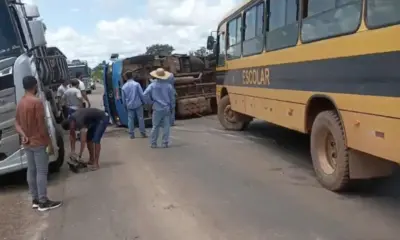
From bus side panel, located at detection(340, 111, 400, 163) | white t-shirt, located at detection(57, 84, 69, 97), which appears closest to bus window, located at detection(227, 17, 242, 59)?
white t-shirt, located at detection(57, 84, 69, 97)

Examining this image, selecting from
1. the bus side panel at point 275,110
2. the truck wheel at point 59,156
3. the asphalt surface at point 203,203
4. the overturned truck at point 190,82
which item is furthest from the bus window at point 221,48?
the truck wheel at point 59,156

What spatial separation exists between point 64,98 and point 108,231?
22.4ft

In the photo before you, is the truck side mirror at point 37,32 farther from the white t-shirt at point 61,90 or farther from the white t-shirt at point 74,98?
the white t-shirt at point 61,90

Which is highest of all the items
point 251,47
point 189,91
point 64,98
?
point 251,47

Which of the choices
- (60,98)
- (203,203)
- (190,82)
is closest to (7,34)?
(203,203)

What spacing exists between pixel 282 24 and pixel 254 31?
6.33 ft

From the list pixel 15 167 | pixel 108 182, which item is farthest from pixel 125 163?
pixel 15 167

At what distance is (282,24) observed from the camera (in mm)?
8633

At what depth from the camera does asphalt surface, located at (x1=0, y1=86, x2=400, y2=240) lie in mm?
5488

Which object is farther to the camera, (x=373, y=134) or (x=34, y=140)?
(x=34, y=140)

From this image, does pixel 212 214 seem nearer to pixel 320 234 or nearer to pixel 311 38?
pixel 320 234

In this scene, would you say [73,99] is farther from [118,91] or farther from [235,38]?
[235,38]

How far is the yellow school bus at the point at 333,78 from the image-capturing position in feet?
17.6

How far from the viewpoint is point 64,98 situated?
1190 centimetres
